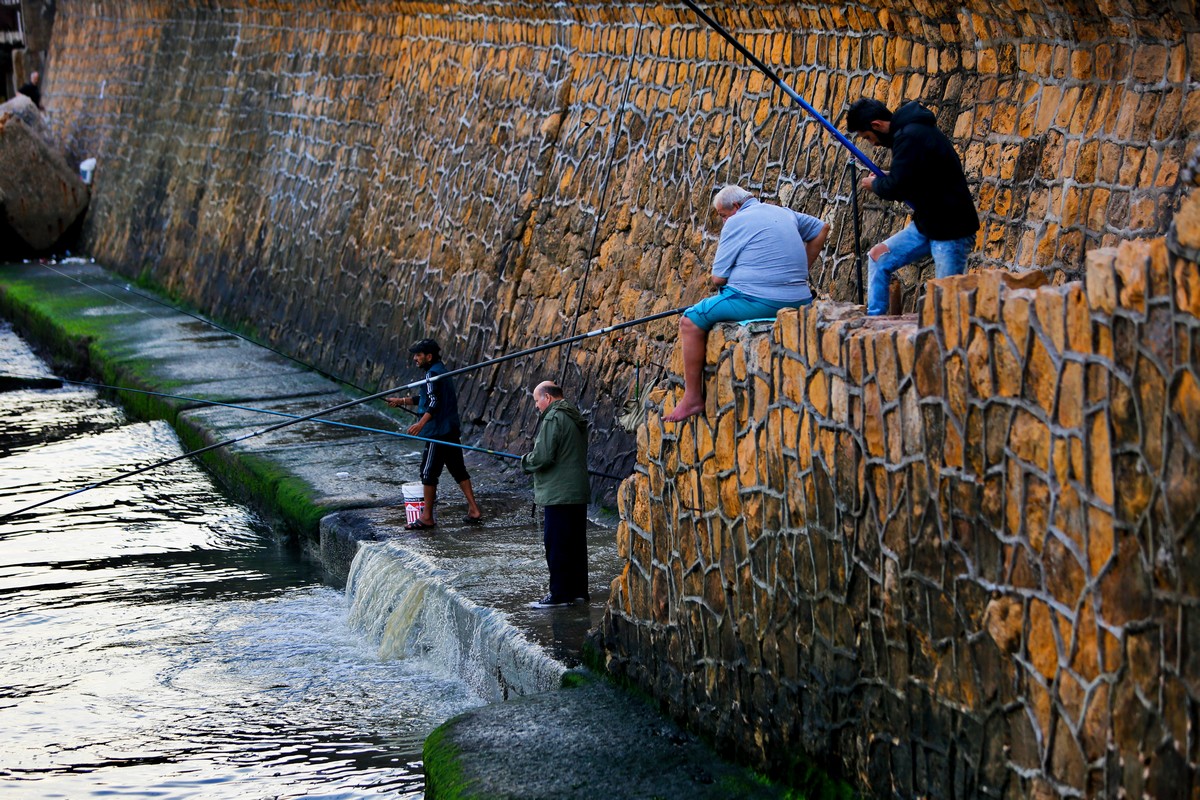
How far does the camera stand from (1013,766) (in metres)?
4.68

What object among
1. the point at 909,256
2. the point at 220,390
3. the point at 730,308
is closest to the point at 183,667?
the point at 730,308

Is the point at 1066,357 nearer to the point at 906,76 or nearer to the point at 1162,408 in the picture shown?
the point at 1162,408

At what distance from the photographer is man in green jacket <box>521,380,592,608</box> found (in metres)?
8.43

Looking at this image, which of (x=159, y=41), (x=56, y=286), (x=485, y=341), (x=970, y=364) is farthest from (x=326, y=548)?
(x=159, y=41)

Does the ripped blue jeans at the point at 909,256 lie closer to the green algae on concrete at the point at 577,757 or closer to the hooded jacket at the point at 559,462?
the hooded jacket at the point at 559,462

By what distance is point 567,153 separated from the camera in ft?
41.3

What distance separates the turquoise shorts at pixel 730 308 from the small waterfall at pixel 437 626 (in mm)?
1919

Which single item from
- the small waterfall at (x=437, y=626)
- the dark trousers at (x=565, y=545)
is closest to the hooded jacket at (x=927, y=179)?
the dark trousers at (x=565, y=545)

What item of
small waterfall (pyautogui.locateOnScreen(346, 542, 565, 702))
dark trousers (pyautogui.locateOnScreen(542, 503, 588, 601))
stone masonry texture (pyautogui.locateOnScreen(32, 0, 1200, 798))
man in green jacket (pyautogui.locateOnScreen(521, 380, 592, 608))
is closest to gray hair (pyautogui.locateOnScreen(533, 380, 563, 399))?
man in green jacket (pyautogui.locateOnScreen(521, 380, 592, 608))

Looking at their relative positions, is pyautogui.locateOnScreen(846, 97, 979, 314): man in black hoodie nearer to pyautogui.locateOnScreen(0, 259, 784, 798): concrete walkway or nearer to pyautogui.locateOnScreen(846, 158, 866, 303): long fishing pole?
pyautogui.locateOnScreen(846, 158, 866, 303): long fishing pole

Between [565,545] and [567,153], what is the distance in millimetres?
4951

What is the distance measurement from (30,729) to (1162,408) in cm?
655

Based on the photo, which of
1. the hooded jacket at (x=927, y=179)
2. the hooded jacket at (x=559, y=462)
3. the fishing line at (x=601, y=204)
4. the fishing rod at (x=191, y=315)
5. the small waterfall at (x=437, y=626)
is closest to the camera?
the hooded jacket at (x=927, y=179)

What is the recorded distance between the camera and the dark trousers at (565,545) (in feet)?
A: 27.6
